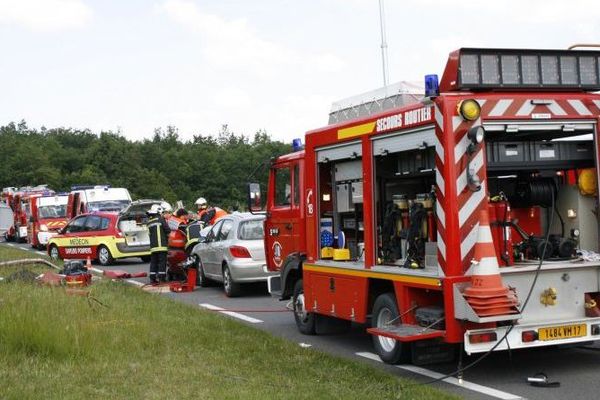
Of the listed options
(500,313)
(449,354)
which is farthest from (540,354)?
(500,313)

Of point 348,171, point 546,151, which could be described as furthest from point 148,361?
point 546,151

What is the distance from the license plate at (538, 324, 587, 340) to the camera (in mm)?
7453

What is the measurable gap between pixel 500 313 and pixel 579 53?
288cm

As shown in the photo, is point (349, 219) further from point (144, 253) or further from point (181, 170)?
point (181, 170)

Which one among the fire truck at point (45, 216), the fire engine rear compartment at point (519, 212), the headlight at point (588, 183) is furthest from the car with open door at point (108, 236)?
the headlight at point (588, 183)

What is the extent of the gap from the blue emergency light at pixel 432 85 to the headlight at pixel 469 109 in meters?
0.27

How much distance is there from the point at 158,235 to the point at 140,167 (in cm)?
7030

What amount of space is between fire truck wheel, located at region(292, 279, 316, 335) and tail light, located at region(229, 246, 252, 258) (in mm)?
4234

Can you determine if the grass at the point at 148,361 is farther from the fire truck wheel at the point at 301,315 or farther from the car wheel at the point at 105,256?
the car wheel at the point at 105,256

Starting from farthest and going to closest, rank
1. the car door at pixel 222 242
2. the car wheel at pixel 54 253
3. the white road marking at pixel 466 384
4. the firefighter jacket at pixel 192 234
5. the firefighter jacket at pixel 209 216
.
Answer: the car wheel at pixel 54 253 → the firefighter jacket at pixel 209 216 → the firefighter jacket at pixel 192 234 → the car door at pixel 222 242 → the white road marking at pixel 466 384

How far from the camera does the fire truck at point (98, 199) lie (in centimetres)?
3178

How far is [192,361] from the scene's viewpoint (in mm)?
8320

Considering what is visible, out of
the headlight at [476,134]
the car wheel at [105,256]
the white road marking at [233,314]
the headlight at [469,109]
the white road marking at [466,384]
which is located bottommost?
the white road marking at [466,384]

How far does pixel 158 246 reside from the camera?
56.2 ft
